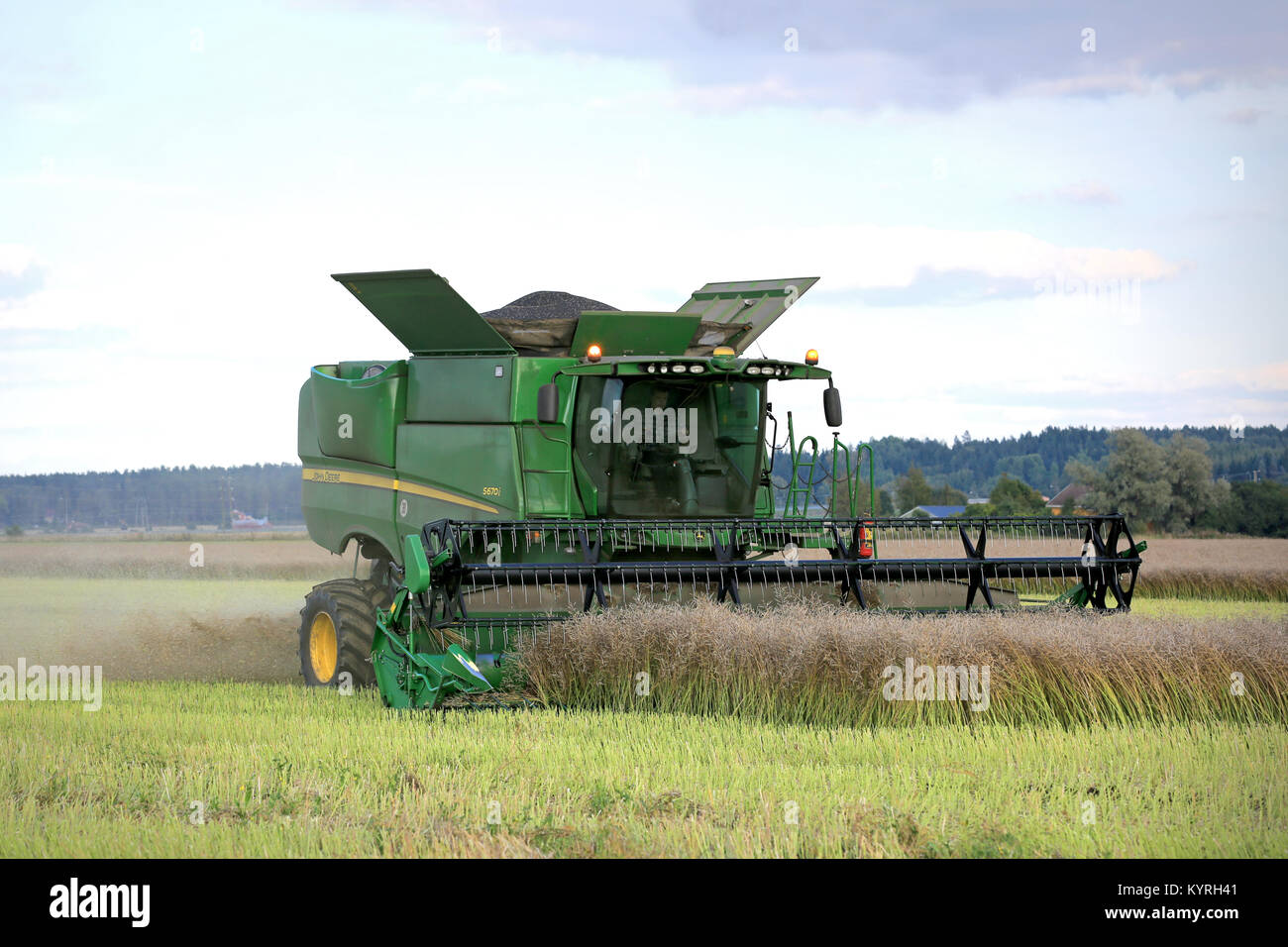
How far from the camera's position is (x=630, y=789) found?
5.29m

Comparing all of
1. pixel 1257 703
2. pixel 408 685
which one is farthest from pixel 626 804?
pixel 1257 703

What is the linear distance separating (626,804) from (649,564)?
3451 mm

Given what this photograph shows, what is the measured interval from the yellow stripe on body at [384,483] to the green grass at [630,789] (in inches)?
96.5

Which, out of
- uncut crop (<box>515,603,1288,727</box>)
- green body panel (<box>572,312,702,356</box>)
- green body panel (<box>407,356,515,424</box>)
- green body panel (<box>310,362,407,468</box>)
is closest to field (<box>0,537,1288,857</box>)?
Answer: uncut crop (<box>515,603,1288,727</box>)

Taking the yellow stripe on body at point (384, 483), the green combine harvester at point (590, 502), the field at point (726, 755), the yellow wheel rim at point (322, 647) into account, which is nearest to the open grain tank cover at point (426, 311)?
the green combine harvester at point (590, 502)

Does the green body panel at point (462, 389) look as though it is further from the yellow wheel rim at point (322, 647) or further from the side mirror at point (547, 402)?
the yellow wheel rim at point (322, 647)

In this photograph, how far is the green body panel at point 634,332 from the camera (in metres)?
9.61

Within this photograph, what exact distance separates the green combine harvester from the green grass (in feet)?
3.68

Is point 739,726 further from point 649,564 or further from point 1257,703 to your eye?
point 1257,703

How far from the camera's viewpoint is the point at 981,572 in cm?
908

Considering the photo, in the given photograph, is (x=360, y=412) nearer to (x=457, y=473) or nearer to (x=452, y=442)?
(x=452, y=442)

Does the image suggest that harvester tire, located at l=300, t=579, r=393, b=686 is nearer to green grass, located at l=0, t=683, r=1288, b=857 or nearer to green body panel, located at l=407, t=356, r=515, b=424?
green body panel, located at l=407, t=356, r=515, b=424

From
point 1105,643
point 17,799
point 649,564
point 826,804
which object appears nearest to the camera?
point 826,804

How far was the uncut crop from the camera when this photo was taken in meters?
7.18
